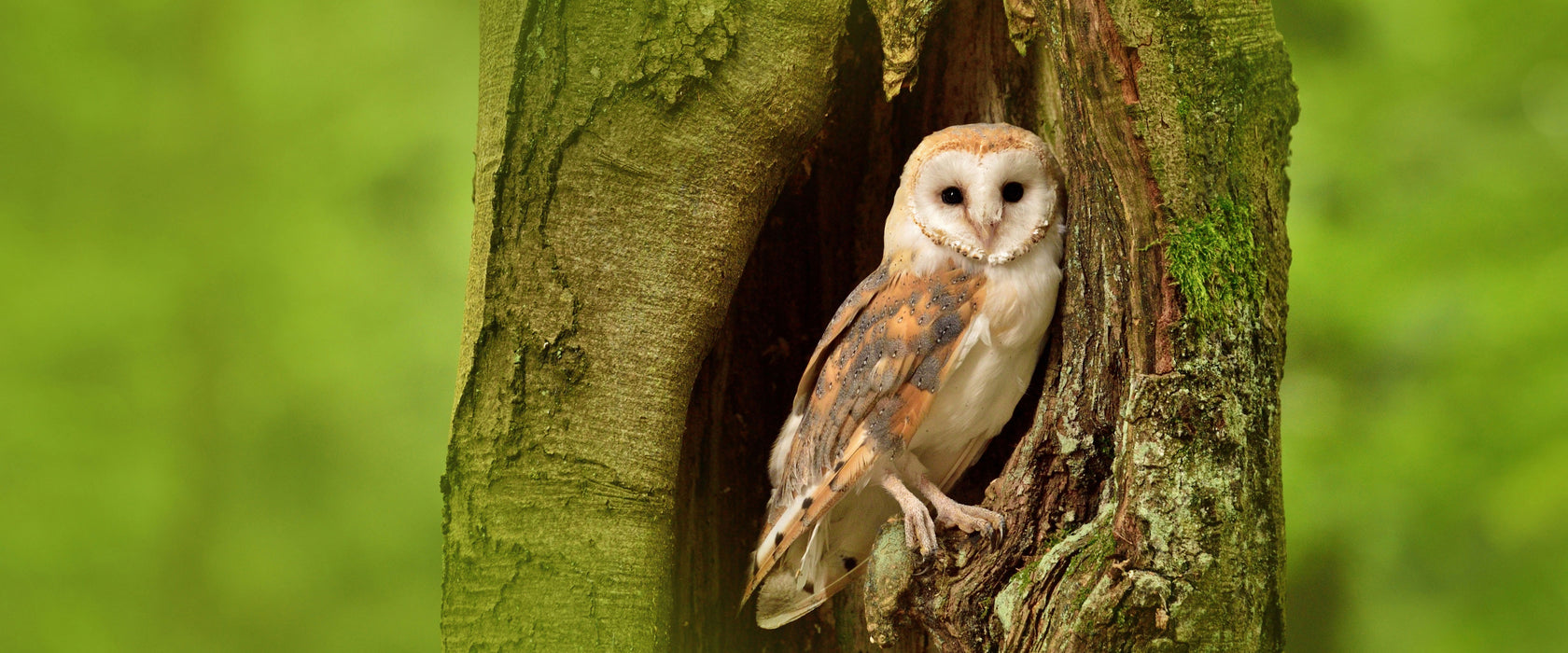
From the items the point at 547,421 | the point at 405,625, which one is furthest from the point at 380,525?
the point at 547,421

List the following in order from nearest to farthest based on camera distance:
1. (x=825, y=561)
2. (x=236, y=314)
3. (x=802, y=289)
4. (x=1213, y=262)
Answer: (x=1213, y=262) → (x=825, y=561) → (x=802, y=289) → (x=236, y=314)

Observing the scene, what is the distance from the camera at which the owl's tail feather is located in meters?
1.59

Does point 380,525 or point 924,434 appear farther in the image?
point 380,525

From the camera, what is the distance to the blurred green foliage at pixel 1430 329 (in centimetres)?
184

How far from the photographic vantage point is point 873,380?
142 cm

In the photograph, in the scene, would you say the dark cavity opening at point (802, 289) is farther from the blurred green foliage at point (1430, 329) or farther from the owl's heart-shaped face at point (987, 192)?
the blurred green foliage at point (1430, 329)

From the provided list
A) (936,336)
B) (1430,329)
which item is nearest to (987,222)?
(936,336)

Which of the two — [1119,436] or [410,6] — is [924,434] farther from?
[410,6]

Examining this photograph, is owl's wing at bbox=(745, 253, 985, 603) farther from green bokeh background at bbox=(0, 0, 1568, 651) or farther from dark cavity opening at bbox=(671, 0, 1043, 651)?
green bokeh background at bbox=(0, 0, 1568, 651)

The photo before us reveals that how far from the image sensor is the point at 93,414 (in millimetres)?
2328

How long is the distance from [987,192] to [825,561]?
0.65 m

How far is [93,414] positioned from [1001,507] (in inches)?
82.9

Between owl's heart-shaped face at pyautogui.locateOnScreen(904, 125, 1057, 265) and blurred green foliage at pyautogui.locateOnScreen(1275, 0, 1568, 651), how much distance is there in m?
0.92

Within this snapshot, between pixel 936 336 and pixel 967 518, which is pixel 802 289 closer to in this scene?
pixel 936 336
